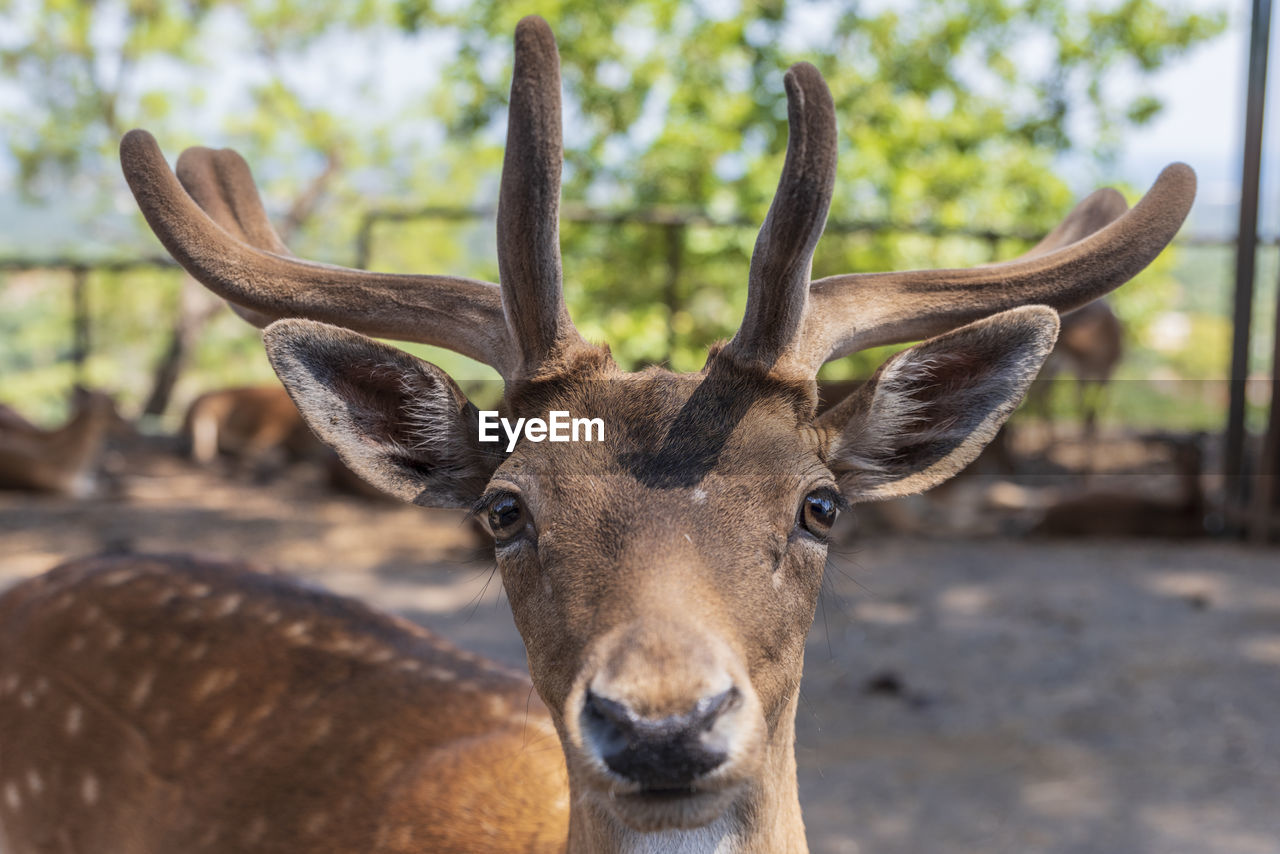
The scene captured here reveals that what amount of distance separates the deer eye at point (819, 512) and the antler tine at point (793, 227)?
0.24 metres

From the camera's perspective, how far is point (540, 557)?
1757mm

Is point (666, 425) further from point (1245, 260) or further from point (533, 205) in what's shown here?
point (1245, 260)

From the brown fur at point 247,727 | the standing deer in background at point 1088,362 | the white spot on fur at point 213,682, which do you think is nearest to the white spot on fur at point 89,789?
the brown fur at point 247,727

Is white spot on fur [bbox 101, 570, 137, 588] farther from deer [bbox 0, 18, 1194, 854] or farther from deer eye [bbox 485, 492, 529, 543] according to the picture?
deer eye [bbox 485, 492, 529, 543]

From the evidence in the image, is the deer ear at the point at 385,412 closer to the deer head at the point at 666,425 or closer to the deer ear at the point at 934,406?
the deer head at the point at 666,425

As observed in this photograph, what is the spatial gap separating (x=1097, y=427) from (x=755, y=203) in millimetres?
5426

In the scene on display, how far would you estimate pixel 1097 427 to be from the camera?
40.1 ft

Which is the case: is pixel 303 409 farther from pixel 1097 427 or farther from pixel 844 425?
pixel 1097 427

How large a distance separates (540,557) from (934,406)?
804mm

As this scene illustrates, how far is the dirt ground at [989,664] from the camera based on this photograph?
3961 millimetres

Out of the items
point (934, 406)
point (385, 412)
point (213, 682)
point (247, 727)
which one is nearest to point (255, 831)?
point (247, 727)

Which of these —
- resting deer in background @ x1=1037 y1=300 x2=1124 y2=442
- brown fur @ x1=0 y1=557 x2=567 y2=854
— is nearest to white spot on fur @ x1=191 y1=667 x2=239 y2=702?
brown fur @ x1=0 y1=557 x2=567 y2=854

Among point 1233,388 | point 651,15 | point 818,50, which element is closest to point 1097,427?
point 1233,388

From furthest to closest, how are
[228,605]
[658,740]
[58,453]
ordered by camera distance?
[58,453] < [228,605] < [658,740]
